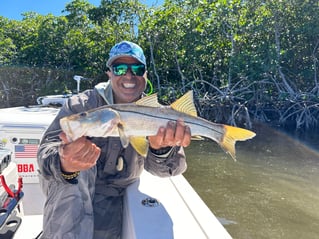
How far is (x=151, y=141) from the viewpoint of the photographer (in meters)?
2.01

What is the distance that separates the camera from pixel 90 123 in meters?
1.55

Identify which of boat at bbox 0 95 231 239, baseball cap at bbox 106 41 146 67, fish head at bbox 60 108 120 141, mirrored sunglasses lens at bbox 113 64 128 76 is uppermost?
baseball cap at bbox 106 41 146 67

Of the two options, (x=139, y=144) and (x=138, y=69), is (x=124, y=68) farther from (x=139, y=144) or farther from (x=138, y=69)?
(x=139, y=144)

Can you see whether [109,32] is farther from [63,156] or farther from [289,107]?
[63,156]

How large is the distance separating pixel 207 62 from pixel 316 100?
489cm

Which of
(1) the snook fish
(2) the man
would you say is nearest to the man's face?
(2) the man

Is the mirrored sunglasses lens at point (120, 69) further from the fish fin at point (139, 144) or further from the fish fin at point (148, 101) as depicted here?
the fish fin at point (139, 144)

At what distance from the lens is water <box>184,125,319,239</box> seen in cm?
496

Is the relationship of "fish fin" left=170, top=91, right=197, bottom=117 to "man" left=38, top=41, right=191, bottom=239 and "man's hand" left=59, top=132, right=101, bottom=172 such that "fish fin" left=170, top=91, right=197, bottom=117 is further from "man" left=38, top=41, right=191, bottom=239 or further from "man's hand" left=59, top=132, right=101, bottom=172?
"man's hand" left=59, top=132, right=101, bottom=172


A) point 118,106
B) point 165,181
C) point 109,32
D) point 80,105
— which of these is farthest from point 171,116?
point 109,32

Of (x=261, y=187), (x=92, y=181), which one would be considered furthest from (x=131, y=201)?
(x=261, y=187)

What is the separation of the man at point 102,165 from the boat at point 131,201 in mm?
139

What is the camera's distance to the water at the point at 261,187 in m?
4.96

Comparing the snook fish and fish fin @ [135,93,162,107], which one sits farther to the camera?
fish fin @ [135,93,162,107]
